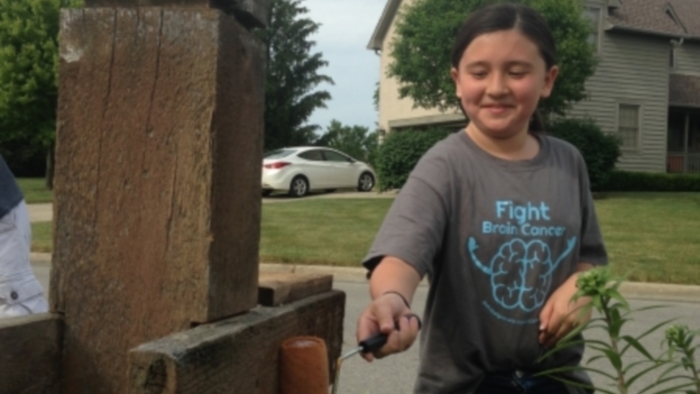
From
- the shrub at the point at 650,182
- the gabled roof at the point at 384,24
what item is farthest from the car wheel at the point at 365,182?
the gabled roof at the point at 384,24

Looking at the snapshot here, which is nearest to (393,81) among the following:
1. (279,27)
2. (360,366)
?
(279,27)

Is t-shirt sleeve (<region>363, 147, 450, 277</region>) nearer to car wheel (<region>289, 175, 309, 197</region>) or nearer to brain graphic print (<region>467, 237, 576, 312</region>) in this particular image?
brain graphic print (<region>467, 237, 576, 312</region>)

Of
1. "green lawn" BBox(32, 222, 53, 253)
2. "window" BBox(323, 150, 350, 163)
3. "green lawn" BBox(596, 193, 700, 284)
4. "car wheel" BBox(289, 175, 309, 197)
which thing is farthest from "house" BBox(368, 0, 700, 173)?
"green lawn" BBox(32, 222, 53, 253)

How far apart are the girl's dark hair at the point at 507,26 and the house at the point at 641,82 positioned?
26422mm

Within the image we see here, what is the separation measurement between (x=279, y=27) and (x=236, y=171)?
48147mm

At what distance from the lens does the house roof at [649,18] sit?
29.5m

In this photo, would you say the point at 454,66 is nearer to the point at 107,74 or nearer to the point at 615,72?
the point at 107,74

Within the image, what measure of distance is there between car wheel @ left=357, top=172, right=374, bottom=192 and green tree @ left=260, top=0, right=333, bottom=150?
735 inches

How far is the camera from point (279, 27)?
48938 millimetres

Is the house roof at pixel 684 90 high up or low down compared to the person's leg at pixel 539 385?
up

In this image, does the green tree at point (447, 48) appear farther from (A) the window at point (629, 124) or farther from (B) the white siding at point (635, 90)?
(A) the window at point (629, 124)

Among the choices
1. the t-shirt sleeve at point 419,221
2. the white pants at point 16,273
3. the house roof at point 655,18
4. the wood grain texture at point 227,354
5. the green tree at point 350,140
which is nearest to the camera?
the wood grain texture at point 227,354

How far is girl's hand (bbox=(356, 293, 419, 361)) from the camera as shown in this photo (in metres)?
1.48

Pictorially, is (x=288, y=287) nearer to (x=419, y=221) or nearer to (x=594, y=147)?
(x=419, y=221)
